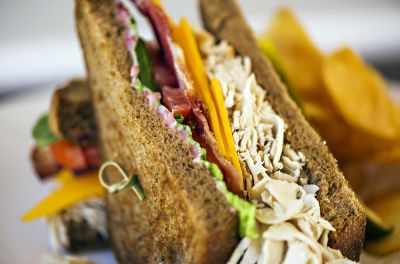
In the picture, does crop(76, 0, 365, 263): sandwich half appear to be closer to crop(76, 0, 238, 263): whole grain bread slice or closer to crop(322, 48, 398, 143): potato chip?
crop(76, 0, 238, 263): whole grain bread slice

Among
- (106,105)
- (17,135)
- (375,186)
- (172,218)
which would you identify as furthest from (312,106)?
(17,135)

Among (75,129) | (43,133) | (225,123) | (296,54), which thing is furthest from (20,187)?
(296,54)

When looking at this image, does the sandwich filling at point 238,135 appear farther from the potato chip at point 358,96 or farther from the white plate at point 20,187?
the white plate at point 20,187

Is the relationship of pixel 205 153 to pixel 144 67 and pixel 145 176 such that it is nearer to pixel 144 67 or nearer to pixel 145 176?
pixel 145 176

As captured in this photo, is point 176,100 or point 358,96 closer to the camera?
point 176,100

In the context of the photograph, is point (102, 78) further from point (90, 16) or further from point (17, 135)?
point (17, 135)

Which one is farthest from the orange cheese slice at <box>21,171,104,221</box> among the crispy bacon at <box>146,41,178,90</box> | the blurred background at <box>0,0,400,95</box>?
the blurred background at <box>0,0,400,95</box>
